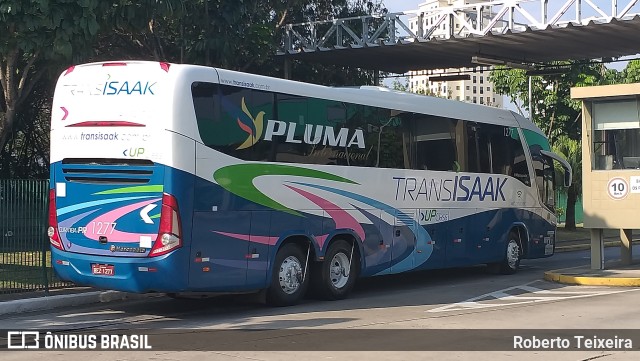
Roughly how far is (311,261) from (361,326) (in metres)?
2.88

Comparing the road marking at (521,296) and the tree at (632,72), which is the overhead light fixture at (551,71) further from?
the tree at (632,72)

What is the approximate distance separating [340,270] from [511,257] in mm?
6660

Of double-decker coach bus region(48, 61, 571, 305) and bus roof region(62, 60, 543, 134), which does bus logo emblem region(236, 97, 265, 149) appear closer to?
double-decker coach bus region(48, 61, 571, 305)

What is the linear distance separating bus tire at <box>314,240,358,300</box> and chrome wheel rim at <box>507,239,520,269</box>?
19.8 ft

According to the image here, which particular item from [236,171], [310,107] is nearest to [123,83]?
[236,171]

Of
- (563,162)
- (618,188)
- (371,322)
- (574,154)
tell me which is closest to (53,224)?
(371,322)

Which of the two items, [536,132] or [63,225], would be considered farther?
[536,132]

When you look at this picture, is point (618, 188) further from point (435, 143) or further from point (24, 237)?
point (24, 237)

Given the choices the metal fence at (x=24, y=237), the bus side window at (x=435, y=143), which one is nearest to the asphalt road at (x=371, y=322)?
the metal fence at (x=24, y=237)

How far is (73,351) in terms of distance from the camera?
10.0 metres

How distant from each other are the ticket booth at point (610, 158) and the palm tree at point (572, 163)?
17349mm

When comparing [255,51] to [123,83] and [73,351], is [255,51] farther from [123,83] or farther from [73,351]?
[73,351]

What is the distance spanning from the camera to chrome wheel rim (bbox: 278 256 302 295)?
14.1 meters

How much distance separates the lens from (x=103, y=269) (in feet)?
41.1
